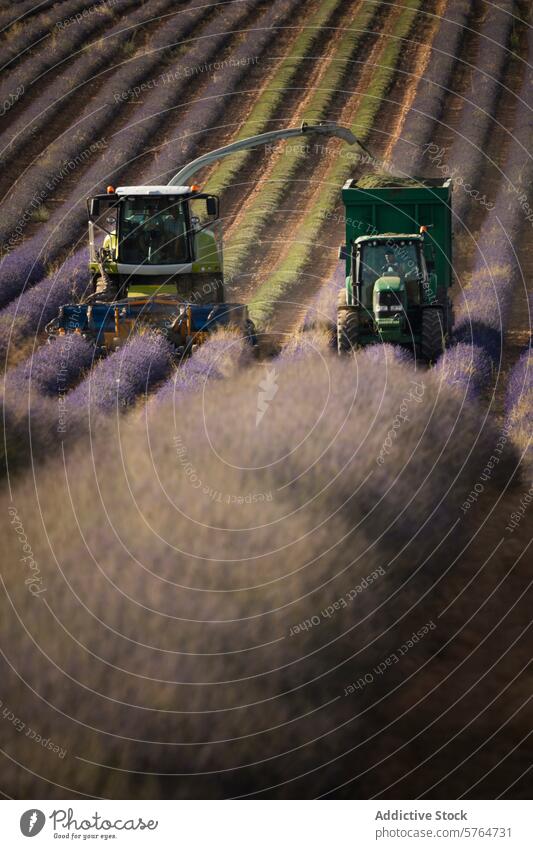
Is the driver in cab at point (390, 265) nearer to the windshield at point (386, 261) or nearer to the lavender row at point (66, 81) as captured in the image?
the windshield at point (386, 261)

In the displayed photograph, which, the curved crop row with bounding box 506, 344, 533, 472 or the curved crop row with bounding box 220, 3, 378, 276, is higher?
the curved crop row with bounding box 220, 3, 378, 276

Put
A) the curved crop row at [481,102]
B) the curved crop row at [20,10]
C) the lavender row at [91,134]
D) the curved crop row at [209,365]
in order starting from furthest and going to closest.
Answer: the curved crop row at [20,10]
the curved crop row at [481,102]
the lavender row at [91,134]
the curved crop row at [209,365]

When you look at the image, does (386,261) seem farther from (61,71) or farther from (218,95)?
(61,71)

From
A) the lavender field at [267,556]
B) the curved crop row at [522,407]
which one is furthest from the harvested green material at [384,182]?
the curved crop row at [522,407]

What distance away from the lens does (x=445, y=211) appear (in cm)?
2023

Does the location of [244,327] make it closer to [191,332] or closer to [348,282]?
[191,332]

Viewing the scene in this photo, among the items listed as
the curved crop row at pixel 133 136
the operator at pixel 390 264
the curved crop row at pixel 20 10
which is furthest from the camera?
the curved crop row at pixel 20 10

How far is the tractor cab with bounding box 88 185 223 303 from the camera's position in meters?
19.8

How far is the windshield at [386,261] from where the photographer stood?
18.5 metres

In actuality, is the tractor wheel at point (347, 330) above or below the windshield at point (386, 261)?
below

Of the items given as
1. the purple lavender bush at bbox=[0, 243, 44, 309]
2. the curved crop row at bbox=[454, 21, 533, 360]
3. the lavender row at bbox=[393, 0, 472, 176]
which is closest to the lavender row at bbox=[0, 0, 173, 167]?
the purple lavender bush at bbox=[0, 243, 44, 309]

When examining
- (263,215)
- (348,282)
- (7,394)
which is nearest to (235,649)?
(7,394)

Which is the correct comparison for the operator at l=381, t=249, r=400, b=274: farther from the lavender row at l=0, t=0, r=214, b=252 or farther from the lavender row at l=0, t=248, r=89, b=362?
the lavender row at l=0, t=0, r=214, b=252

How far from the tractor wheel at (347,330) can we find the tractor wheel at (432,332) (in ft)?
3.56
